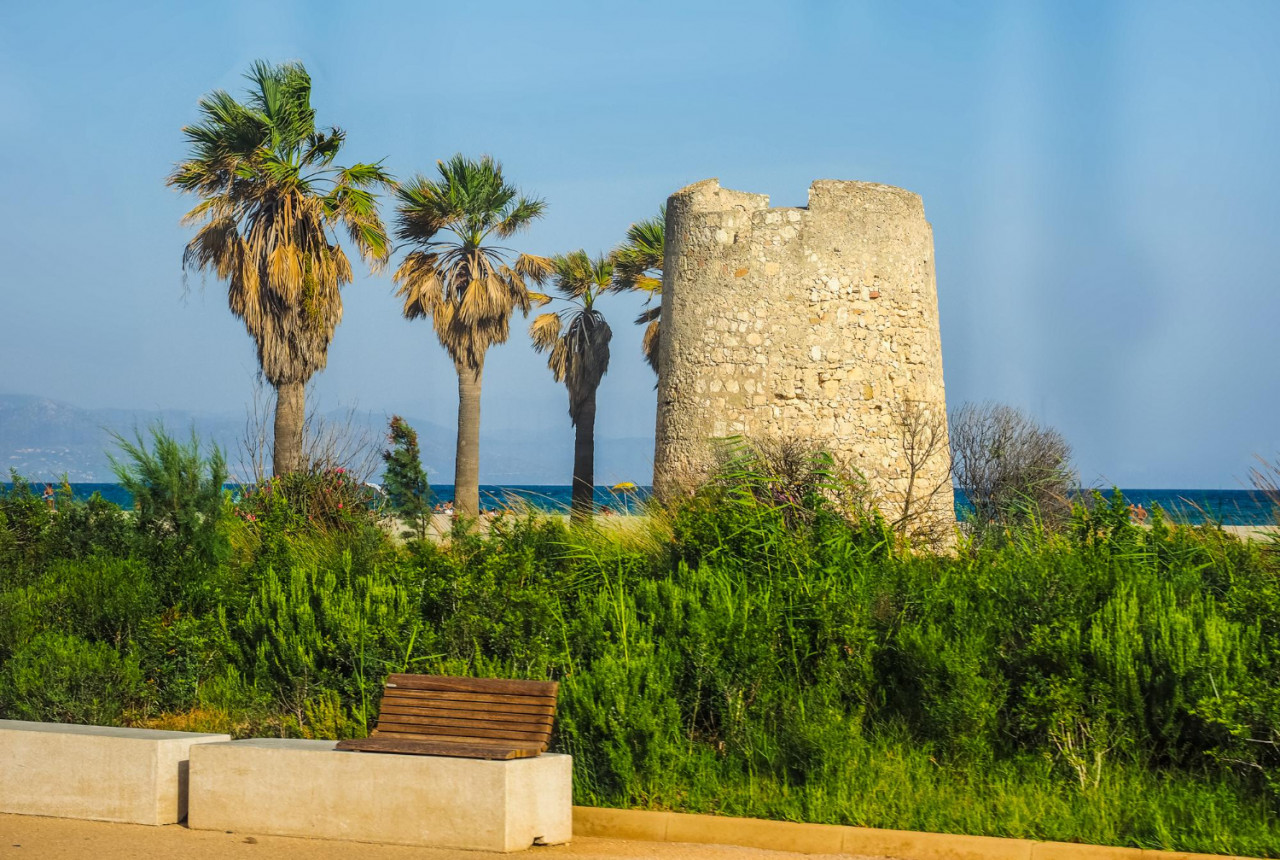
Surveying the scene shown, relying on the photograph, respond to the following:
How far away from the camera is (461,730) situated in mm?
7023

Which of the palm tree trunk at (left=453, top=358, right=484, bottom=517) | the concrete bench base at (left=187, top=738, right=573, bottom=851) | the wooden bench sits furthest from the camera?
the palm tree trunk at (left=453, top=358, right=484, bottom=517)

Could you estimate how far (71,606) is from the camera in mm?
10516

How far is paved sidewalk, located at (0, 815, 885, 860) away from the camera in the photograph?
6164 mm

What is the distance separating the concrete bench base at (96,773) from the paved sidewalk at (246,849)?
8.2 inches

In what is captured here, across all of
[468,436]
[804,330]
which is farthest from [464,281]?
[804,330]

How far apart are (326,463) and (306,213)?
4436 mm

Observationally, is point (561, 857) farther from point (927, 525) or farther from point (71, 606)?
point (927, 525)

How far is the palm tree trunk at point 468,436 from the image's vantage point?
26625 mm

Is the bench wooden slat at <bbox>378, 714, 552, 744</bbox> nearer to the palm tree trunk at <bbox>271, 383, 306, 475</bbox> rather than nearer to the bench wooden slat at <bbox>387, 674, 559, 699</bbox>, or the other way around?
the bench wooden slat at <bbox>387, 674, 559, 699</bbox>

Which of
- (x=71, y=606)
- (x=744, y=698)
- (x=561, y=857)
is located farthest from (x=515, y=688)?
(x=71, y=606)

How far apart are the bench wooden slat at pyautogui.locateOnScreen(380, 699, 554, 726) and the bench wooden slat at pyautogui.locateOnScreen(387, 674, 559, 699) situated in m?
0.12

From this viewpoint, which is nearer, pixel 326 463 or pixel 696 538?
pixel 696 538

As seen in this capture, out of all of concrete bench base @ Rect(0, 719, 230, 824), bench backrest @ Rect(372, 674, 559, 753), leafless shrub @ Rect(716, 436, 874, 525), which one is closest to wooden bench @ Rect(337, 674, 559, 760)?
bench backrest @ Rect(372, 674, 559, 753)

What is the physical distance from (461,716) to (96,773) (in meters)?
2.13
